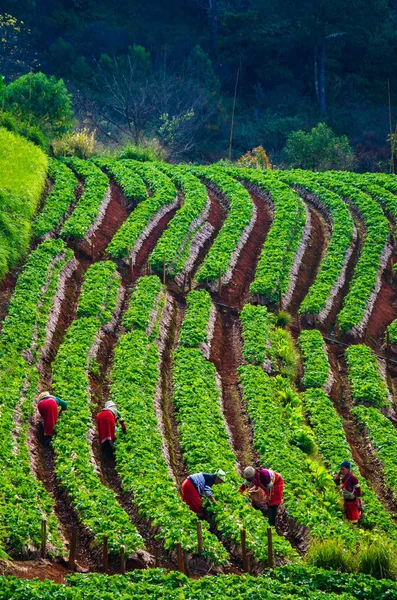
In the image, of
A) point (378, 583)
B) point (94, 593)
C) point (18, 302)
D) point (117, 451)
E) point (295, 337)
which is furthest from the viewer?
point (295, 337)

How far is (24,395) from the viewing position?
31703 mm

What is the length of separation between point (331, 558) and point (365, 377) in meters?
14.5

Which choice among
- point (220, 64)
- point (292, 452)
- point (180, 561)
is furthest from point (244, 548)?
point (220, 64)

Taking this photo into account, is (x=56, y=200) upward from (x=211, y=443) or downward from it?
upward

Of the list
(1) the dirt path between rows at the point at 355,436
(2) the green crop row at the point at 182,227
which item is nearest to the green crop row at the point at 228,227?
(2) the green crop row at the point at 182,227

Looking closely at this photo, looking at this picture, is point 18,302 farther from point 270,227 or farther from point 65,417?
point 270,227

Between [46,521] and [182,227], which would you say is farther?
[182,227]

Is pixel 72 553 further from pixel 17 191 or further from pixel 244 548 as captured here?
pixel 17 191

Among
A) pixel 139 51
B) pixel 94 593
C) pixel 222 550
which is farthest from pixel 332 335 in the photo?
pixel 139 51

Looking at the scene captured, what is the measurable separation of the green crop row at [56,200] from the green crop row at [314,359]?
42.1 ft

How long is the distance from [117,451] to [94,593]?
26.9ft

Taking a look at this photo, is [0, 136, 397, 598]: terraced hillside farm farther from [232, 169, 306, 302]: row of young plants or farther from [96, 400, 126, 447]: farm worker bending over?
[96, 400, 126, 447]: farm worker bending over

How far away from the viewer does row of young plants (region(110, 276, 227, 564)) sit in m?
25.4

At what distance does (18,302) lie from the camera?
37.8 m
